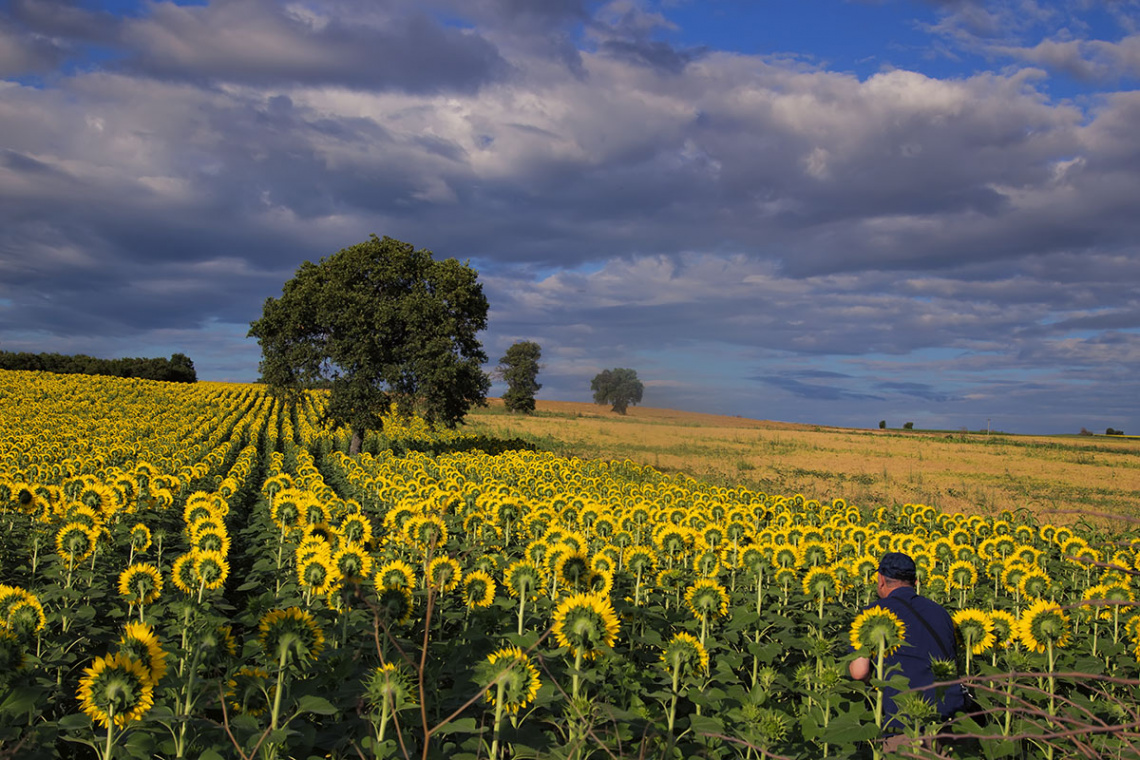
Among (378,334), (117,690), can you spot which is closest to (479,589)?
(117,690)

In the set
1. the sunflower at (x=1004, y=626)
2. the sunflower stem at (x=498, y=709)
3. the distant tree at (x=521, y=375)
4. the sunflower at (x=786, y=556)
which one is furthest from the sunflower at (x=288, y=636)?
the distant tree at (x=521, y=375)

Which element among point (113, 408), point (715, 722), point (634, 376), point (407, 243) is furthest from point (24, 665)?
point (634, 376)

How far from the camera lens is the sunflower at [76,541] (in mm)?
7250

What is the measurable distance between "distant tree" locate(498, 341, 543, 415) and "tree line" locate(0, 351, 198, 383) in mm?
44514

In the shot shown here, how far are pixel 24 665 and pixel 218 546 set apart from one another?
7.73ft

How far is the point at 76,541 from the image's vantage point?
7289 millimetres

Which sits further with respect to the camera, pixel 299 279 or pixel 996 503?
pixel 299 279

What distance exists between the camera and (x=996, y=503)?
26.9 meters

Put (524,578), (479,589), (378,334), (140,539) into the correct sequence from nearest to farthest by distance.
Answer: (524,578), (479,589), (140,539), (378,334)

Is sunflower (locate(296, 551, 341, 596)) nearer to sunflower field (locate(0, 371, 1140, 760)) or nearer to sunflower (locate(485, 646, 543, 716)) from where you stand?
sunflower field (locate(0, 371, 1140, 760))

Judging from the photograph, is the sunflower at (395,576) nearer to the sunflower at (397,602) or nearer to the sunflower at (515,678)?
the sunflower at (397,602)

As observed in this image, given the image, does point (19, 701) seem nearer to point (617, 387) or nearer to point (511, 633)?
point (511, 633)

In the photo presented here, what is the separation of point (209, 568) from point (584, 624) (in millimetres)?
3605

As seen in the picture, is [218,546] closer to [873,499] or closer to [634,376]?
[873,499]
